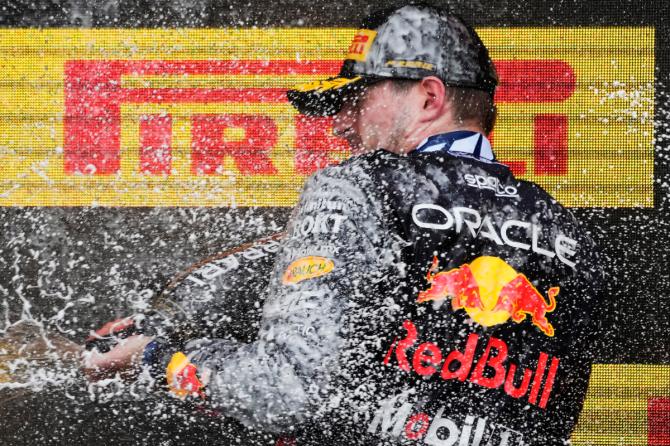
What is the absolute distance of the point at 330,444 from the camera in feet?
4.57

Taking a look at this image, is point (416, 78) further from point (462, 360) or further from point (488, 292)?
point (462, 360)

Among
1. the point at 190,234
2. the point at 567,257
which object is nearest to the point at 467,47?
the point at 567,257

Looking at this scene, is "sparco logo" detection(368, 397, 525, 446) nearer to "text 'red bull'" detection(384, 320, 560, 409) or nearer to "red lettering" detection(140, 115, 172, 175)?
"text 'red bull'" detection(384, 320, 560, 409)

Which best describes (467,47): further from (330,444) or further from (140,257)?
(140,257)

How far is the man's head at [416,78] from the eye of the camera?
153 cm

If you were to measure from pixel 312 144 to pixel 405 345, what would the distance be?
1101mm

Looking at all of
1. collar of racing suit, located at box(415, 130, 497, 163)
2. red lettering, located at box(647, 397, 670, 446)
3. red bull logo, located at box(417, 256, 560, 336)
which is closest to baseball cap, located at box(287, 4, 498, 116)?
collar of racing suit, located at box(415, 130, 497, 163)

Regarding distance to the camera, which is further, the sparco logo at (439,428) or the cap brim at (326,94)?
the cap brim at (326,94)

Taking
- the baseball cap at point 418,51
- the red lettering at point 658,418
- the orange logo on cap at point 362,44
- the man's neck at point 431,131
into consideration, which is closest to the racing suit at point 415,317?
the man's neck at point 431,131

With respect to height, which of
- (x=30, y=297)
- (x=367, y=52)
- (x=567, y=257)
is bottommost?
(x=30, y=297)

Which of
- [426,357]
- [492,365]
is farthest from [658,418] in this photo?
[426,357]

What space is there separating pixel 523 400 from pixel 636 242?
1.04 metres

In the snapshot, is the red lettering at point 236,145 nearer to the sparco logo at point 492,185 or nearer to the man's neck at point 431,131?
the man's neck at point 431,131

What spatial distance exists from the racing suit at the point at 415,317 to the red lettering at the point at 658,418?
3.13ft
